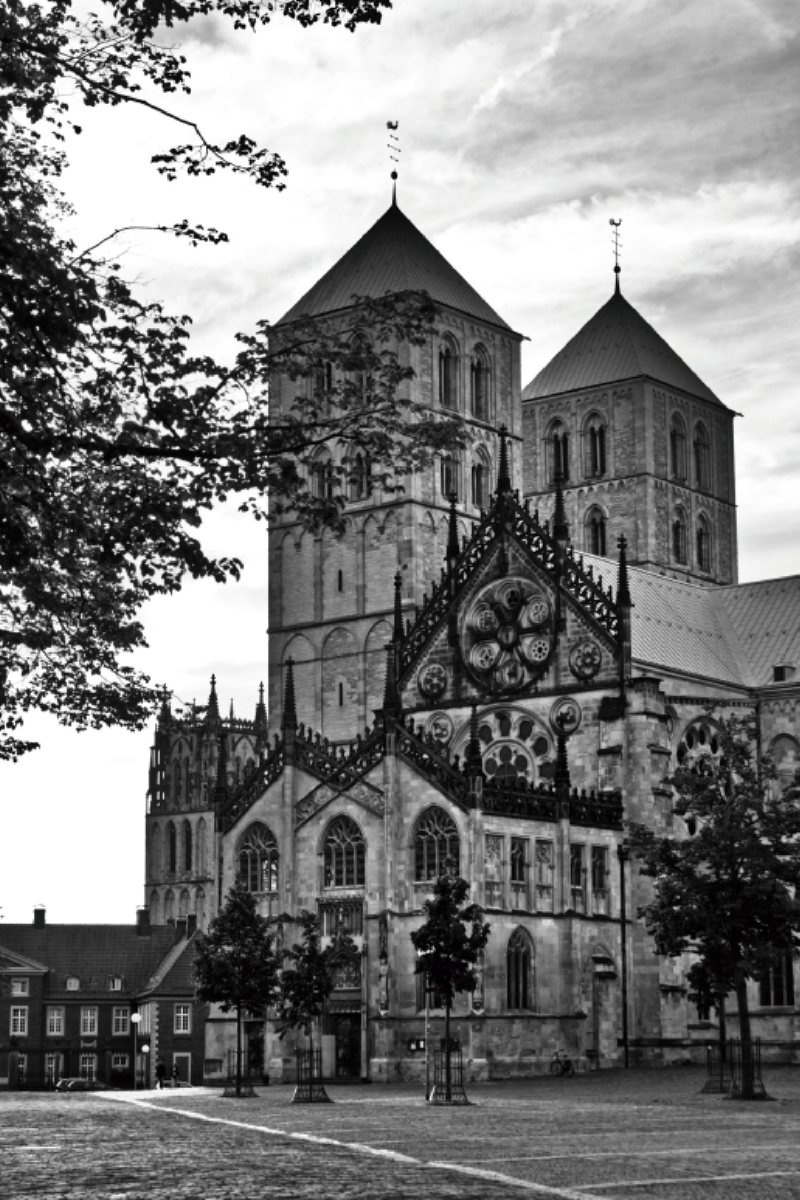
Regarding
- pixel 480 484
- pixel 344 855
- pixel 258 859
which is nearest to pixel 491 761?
pixel 344 855

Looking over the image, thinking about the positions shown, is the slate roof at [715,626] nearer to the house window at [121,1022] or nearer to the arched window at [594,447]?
the arched window at [594,447]

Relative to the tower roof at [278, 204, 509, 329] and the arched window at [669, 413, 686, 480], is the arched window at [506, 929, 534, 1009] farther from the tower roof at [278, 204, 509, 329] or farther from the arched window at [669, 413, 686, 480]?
the arched window at [669, 413, 686, 480]

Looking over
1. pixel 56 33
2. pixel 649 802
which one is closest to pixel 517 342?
pixel 649 802

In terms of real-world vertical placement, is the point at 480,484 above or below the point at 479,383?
below

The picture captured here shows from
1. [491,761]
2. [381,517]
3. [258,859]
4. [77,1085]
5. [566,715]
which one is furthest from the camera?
[77,1085]

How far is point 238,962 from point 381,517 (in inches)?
1778

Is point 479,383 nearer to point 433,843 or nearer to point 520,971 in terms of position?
point 433,843

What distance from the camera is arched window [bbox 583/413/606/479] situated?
121938mm

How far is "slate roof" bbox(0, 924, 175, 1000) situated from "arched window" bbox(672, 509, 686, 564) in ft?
138

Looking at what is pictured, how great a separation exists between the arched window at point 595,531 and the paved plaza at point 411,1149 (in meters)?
64.6

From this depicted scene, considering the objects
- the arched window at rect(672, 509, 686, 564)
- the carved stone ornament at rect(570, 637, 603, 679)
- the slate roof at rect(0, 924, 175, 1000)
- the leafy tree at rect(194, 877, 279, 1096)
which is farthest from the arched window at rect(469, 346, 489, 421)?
the leafy tree at rect(194, 877, 279, 1096)

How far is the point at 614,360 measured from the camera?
124062 mm

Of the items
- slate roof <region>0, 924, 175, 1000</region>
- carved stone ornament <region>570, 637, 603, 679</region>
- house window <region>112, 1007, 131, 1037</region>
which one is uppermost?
carved stone ornament <region>570, 637, 603, 679</region>

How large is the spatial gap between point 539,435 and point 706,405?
33.3 feet
